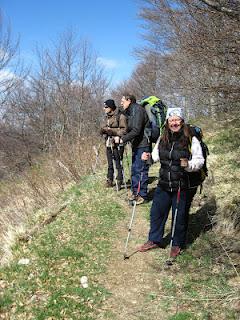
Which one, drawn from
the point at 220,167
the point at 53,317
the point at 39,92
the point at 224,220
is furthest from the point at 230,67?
the point at 39,92

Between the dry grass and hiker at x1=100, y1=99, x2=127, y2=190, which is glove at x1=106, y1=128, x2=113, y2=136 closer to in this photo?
hiker at x1=100, y1=99, x2=127, y2=190

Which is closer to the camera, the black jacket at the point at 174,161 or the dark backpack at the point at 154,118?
the black jacket at the point at 174,161

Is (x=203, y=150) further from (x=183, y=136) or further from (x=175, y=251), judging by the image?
(x=175, y=251)

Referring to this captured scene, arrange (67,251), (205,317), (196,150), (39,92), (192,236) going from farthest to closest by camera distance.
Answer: (39,92) → (192,236) → (67,251) → (196,150) → (205,317)

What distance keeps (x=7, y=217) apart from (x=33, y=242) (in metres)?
3.93

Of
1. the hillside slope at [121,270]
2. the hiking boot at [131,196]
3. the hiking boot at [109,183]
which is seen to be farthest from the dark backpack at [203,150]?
the hiking boot at [109,183]

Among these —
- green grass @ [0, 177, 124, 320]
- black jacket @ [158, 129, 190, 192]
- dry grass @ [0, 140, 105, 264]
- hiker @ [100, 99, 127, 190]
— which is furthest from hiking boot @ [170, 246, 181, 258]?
dry grass @ [0, 140, 105, 264]

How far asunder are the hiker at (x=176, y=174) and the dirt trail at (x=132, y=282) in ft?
1.03

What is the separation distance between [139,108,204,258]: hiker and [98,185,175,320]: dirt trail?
0.32 meters

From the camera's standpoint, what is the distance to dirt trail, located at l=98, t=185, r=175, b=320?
16.6 feet

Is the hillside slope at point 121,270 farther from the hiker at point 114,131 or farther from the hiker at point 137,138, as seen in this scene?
the hiker at point 114,131

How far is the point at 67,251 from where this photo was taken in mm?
6570

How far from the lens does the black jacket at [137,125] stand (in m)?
8.04

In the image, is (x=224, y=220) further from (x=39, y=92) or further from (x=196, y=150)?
(x=39, y=92)
